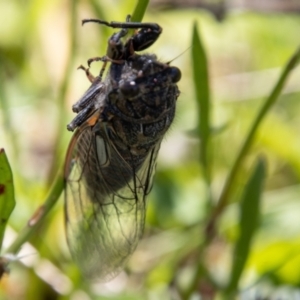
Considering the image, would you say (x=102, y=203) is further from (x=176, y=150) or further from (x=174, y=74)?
(x=176, y=150)

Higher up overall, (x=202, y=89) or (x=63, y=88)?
(x=202, y=89)

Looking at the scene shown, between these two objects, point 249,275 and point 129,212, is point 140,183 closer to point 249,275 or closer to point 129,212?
point 129,212

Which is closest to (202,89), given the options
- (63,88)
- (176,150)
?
(63,88)

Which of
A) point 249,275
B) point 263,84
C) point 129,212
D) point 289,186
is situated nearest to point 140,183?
point 129,212

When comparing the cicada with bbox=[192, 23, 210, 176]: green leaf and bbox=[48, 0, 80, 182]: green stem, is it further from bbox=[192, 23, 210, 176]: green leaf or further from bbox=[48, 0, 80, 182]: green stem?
bbox=[48, 0, 80, 182]: green stem

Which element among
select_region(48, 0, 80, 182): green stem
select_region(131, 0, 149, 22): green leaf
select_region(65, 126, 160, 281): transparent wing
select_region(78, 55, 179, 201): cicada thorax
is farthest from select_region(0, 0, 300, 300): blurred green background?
select_region(131, 0, 149, 22): green leaf

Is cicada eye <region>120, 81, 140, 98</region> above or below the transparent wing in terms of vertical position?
above
